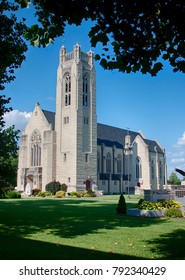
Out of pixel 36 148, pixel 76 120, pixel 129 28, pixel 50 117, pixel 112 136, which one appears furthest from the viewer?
pixel 112 136

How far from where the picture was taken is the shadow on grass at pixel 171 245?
8.58 m

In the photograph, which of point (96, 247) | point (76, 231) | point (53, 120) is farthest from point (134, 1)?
point (53, 120)

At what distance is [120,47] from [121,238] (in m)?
6.84

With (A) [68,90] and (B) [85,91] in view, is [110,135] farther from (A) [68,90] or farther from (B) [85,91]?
(A) [68,90]

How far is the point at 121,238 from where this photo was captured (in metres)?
11.2

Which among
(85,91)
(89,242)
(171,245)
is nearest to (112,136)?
(85,91)

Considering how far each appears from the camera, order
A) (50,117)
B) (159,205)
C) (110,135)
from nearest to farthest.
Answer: (159,205), (50,117), (110,135)

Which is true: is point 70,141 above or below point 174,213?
above

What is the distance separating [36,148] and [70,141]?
10.2m

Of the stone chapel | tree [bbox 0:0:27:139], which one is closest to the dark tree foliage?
tree [bbox 0:0:27:139]

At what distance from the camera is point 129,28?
26.8 feet

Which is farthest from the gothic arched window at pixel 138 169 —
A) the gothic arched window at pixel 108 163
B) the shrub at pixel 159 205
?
the shrub at pixel 159 205

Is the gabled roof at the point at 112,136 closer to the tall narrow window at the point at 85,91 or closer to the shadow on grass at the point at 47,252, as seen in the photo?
the tall narrow window at the point at 85,91

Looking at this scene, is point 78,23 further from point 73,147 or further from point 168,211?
point 73,147
